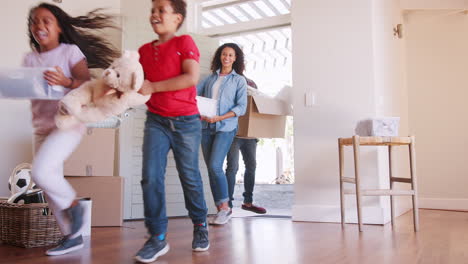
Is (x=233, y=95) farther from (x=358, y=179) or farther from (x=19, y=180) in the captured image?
(x=19, y=180)

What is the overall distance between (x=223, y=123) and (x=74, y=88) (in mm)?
1342

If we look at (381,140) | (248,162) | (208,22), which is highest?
(208,22)

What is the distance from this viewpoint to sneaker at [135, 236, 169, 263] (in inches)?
62.2

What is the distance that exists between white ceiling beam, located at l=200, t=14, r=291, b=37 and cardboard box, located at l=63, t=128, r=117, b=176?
155cm

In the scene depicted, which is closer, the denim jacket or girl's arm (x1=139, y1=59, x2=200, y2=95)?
girl's arm (x1=139, y1=59, x2=200, y2=95)

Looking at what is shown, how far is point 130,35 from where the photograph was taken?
3.25 metres

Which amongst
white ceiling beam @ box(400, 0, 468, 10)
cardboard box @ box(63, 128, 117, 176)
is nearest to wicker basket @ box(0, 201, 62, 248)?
cardboard box @ box(63, 128, 117, 176)

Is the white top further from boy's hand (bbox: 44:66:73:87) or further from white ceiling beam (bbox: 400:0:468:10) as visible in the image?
white ceiling beam (bbox: 400:0:468:10)

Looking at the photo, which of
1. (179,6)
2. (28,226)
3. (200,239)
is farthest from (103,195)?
(179,6)

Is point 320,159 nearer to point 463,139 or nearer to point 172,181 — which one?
point 172,181

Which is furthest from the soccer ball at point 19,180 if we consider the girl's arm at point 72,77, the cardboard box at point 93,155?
the girl's arm at point 72,77

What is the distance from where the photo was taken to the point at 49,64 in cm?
155

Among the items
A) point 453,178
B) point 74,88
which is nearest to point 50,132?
point 74,88

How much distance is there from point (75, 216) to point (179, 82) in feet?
2.25
